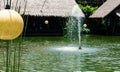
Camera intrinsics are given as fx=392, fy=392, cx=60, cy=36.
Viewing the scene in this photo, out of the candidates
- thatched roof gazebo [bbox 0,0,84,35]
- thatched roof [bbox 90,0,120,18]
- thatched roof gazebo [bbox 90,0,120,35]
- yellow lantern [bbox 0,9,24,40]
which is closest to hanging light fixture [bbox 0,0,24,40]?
yellow lantern [bbox 0,9,24,40]

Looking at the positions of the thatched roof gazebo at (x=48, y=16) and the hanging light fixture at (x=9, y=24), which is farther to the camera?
the thatched roof gazebo at (x=48, y=16)

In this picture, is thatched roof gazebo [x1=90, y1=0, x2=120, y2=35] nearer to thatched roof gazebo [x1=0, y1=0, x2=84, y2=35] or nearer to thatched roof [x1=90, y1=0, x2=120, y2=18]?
thatched roof [x1=90, y1=0, x2=120, y2=18]

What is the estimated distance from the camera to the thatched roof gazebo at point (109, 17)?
110 ft

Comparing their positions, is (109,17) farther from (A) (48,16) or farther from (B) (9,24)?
(B) (9,24)

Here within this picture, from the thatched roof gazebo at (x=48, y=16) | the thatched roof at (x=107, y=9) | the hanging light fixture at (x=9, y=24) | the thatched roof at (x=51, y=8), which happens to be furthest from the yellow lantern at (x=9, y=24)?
the thatched roof at (x=107, y=9)

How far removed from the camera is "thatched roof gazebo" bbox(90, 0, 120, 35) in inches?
1319

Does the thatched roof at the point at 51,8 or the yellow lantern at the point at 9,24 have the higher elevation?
the yellow lantern at the point at 9,24

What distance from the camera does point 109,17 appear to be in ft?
114

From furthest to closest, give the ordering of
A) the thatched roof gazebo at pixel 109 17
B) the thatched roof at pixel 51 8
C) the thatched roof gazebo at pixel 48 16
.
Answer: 1. the thatched roof gazebo at pixel 109 17
2. the thatched roof gazebo at pixel 48 16
3. the thatched roof at pixel 51 8

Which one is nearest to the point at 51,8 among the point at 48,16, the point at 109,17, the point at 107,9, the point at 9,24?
the point at 48,16

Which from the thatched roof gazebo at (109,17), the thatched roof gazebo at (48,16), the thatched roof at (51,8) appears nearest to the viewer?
the thatched roof at (51,8)

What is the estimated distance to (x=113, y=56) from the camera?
50.6 feet

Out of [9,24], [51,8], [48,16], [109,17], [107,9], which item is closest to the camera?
[9,24]

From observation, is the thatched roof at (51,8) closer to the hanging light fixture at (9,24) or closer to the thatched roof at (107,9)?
the thatched roof at (107,9)
